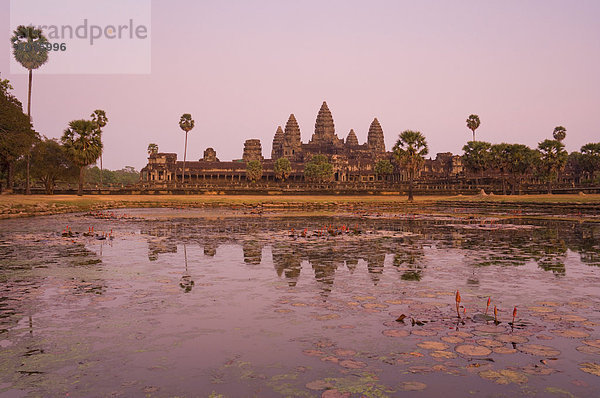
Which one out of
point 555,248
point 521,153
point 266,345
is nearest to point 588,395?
point 266,345

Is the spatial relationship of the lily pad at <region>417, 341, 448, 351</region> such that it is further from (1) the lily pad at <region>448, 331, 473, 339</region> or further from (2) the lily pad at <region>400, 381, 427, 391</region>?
(2) the lily pad at <region>400, 381, 427, 391</region>

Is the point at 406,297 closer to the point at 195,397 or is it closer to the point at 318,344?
the point at 318,344

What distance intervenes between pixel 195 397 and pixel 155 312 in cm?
320

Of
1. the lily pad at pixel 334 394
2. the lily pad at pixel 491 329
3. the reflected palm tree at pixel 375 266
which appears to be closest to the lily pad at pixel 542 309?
the lily pad at pixel 491 329

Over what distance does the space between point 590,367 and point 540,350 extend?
1.95ft

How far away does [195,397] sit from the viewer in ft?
14.3

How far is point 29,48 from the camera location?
6750cm

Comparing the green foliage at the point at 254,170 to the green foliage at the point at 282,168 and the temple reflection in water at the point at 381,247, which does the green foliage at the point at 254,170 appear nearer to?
the green foliage at the point at 282,168

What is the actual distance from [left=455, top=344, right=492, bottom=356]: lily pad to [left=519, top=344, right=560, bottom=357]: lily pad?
43 cm

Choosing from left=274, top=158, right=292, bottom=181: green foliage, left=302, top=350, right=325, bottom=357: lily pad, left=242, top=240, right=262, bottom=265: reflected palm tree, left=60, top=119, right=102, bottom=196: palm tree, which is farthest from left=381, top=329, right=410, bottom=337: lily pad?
left=274, top=158, right=292, bottom=181: green foliage

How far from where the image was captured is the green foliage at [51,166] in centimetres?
7106

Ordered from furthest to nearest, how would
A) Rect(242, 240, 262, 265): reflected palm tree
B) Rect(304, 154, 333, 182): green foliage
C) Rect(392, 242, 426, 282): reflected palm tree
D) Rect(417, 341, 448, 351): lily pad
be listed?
Rect(304, 154, 333, 182): green foliage → Rect(242, 240, 262, 265): reflected palm tree → Rect(392, 242, 426, 282): reflected palm tree → Rect(417, 341, 448, 351): lily pad

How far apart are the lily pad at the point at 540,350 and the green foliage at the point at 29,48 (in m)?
72.7

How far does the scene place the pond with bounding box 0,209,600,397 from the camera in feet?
15.5
